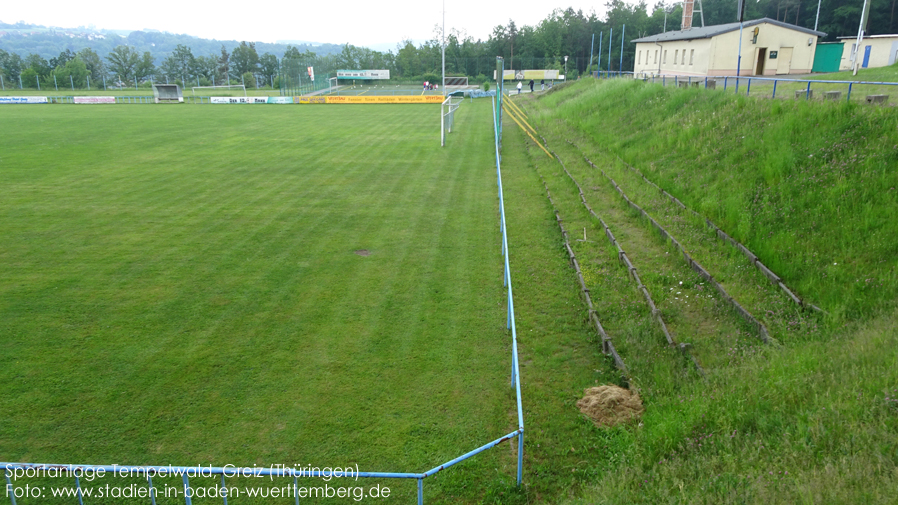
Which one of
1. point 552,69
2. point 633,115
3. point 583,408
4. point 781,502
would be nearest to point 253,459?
point 583,408

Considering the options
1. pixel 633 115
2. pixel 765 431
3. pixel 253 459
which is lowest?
pixel 253 459

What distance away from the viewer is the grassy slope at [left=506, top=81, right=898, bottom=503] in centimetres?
553

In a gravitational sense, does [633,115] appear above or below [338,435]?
above

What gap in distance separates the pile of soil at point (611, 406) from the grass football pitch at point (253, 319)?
1.08 meters

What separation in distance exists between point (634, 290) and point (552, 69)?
241 feet

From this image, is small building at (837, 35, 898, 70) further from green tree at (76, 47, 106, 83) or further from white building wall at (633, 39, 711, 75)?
green tree at (76, 47, 106, 83)

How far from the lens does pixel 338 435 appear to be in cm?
718

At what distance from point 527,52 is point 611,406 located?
89870 mm

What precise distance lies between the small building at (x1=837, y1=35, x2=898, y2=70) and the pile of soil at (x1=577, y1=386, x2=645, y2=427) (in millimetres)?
37175

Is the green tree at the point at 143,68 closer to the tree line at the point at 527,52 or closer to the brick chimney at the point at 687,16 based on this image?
the tree line at the point at 527,52

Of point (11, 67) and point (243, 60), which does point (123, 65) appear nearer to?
point (11, 67)

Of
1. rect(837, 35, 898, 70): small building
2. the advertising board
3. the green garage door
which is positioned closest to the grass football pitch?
rect(837, 35, 898, 70): small building

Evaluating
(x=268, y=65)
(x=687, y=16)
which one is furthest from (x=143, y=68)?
(x=687, y=16)

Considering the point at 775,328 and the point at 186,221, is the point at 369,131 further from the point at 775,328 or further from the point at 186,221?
the point at 775,328
